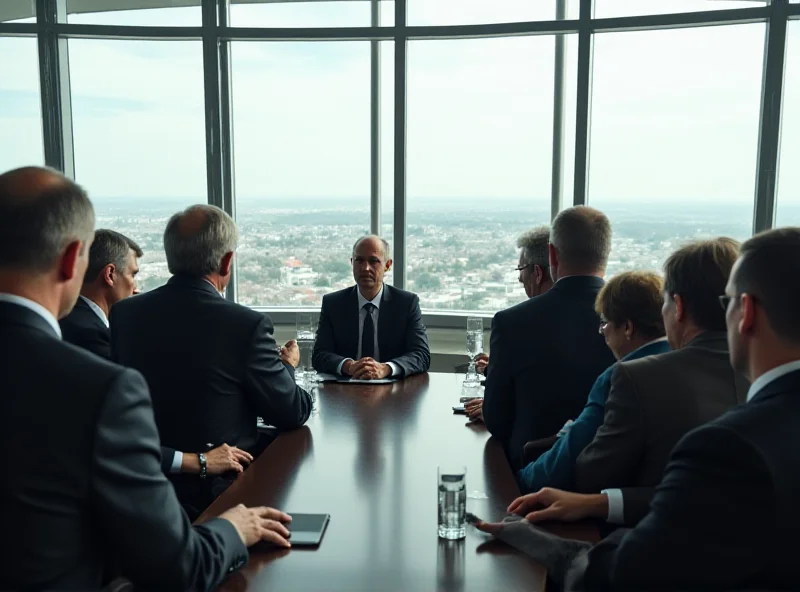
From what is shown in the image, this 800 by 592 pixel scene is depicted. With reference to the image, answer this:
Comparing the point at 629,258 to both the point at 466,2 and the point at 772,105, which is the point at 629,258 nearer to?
the point at 772,105

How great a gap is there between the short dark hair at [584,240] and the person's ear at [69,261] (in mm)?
1926

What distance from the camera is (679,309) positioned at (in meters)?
2.00

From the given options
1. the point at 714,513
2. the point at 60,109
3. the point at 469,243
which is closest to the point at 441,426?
the point at 714,513

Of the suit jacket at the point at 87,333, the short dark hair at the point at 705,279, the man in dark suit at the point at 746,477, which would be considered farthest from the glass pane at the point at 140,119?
the man in dark suit at the point at 746,477

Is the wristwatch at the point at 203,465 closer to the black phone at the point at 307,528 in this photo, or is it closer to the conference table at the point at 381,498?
the conference table at the point at 381,498

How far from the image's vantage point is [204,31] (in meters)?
5.96

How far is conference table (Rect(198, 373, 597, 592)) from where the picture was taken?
5.45 ft

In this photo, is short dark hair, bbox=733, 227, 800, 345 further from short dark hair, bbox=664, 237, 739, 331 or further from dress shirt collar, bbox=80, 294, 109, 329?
dress shirt collar, bbox=80, 294, 109, 329

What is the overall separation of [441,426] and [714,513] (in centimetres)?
177

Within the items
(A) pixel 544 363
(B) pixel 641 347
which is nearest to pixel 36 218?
(B) pixel 641 347

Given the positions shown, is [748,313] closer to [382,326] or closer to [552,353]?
[552,353]

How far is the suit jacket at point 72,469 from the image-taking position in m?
1.32

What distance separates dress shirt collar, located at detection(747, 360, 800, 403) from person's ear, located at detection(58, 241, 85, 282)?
1.32 meters

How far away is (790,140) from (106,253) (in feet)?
14.9
